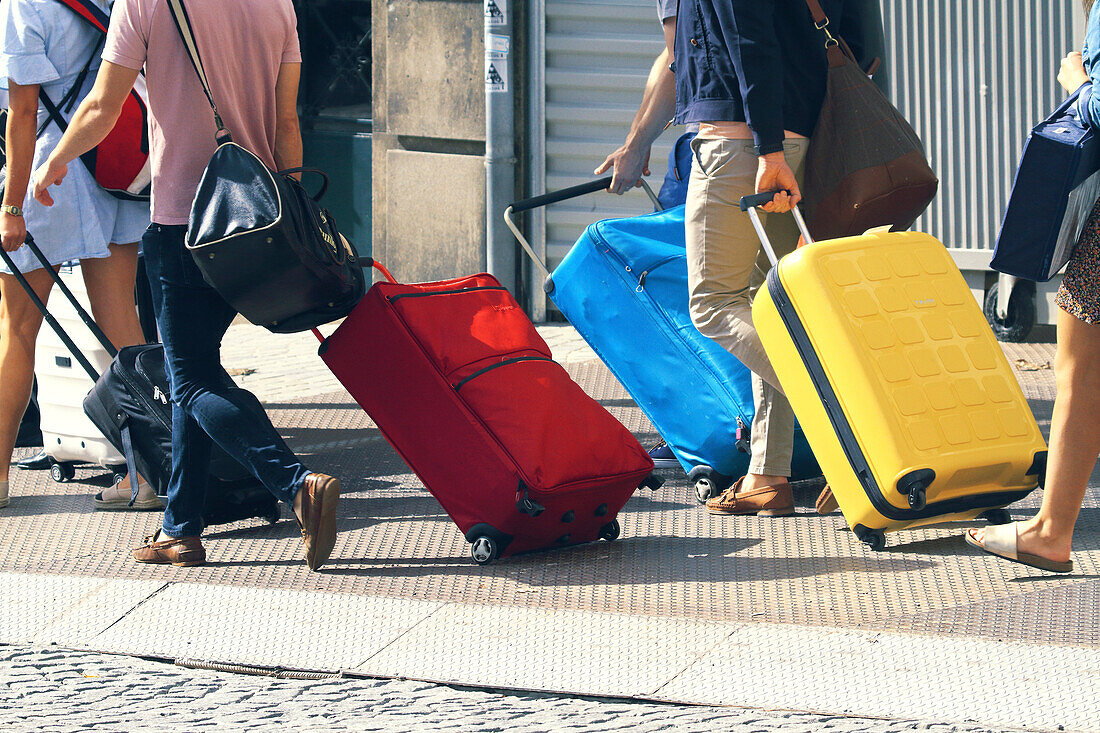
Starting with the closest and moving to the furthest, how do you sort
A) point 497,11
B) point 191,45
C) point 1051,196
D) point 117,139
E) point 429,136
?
point 1051,196 < point 191,45 < point 117,139 < point 497,11 < point 429,136

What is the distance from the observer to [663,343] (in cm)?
480

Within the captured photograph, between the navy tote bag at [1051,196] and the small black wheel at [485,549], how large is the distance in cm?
155

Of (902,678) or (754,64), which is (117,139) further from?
(902,678)

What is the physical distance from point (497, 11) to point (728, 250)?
2863 mm

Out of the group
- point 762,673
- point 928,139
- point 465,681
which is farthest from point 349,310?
point 928,139

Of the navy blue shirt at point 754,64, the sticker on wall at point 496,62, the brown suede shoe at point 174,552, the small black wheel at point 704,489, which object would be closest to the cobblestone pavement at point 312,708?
the brown suede shoe at point 174,552

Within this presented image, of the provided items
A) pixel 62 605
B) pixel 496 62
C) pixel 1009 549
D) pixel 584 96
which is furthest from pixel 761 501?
pixel 584 96

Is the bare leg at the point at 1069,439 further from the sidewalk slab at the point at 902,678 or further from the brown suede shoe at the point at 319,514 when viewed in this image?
the brown suede shoe at the point at 319,514

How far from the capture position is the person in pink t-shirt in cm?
398

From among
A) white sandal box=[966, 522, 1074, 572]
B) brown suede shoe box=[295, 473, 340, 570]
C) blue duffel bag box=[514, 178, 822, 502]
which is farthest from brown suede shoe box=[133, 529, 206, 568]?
white sandal box=[966, 522, 1074, 572]

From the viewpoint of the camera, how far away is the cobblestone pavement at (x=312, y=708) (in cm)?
310

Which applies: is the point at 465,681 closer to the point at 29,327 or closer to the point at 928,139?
the point at 29,327

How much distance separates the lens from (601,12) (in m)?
8.09

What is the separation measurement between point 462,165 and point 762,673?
18.1 feet
